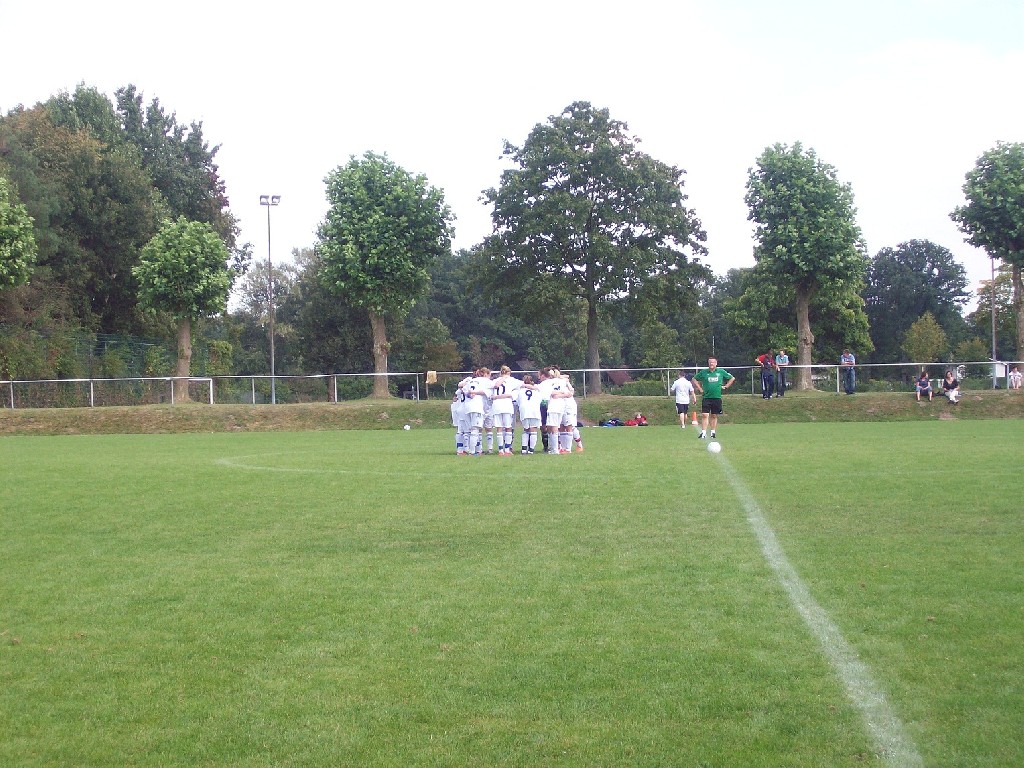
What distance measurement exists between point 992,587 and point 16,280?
42.3 meters

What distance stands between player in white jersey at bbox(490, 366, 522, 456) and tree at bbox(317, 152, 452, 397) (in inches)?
925

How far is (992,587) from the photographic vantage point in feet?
26.1

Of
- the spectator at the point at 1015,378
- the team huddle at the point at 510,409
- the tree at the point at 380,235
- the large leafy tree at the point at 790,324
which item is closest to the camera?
the team huddle at the point at 510,409

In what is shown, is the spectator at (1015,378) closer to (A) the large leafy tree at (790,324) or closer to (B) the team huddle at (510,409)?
(B) the team huddle at (510,409)

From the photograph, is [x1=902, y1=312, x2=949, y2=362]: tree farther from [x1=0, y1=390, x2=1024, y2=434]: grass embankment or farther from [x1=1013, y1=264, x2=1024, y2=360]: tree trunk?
[x1=0, y1=390, x2=1024, y2=434]: grass embankment

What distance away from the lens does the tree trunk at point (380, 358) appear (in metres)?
43.8

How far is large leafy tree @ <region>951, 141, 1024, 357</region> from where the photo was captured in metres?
43.7

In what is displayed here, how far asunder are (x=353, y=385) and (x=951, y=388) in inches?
870

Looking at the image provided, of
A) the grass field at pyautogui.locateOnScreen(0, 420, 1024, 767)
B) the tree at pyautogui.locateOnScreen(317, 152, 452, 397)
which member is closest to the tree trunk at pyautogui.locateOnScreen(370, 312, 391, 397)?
the tree at pyautogui.locateOnScreen(317, 152, 452, 397)

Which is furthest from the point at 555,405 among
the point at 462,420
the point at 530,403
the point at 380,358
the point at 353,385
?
the point at 380,358

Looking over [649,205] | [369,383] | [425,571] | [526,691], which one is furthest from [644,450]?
[649,205]

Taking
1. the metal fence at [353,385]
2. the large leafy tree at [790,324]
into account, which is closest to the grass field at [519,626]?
the metal fence at [353,385]

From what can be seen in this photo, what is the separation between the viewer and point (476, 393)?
22469 millimetres

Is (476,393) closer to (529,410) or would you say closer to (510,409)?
(510,409)
